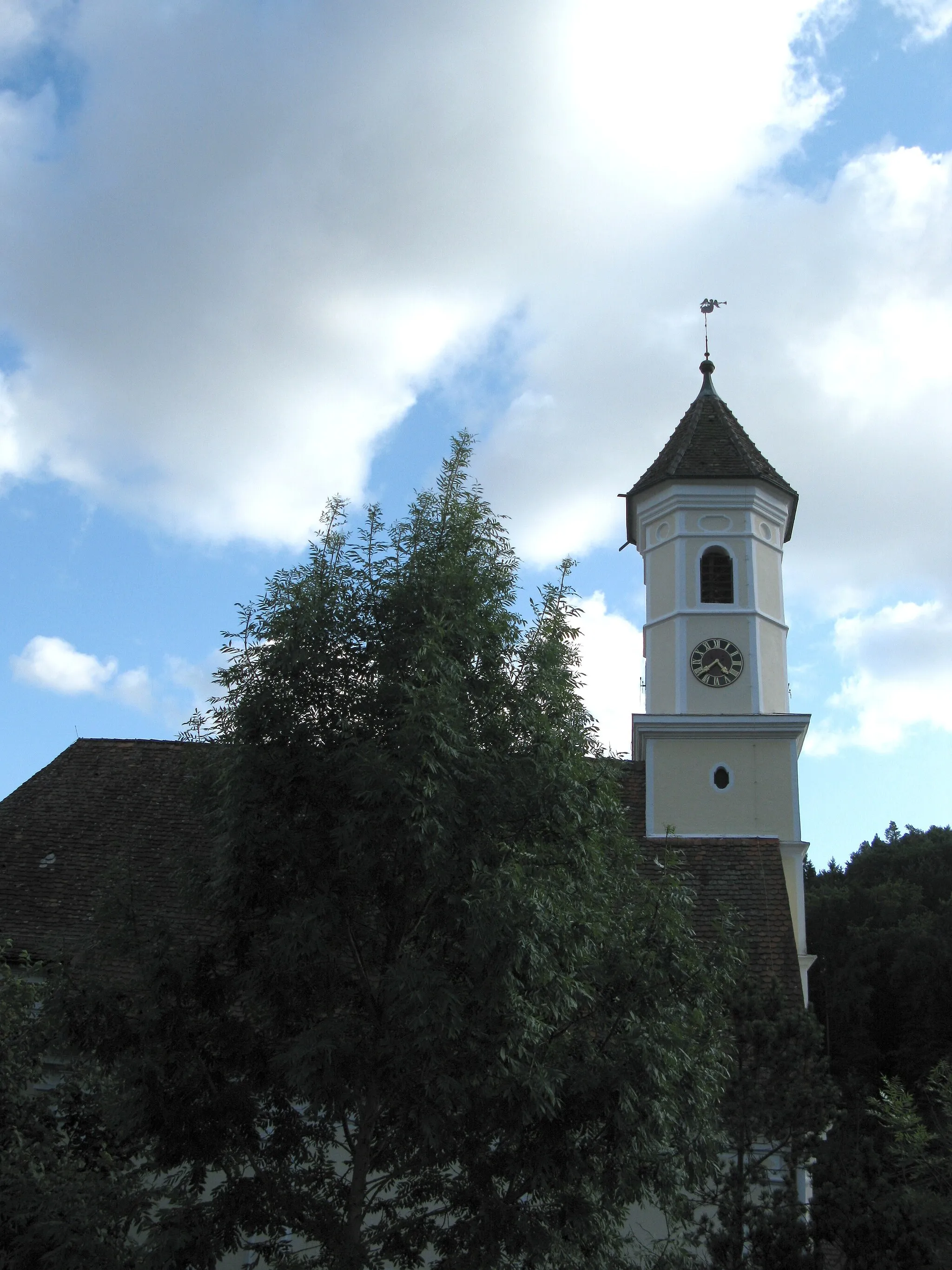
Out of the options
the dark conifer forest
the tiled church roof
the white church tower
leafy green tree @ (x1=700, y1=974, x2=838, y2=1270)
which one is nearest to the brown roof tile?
the tiled church roof

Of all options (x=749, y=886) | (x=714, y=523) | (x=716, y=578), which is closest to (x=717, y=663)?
(x=716, y=578)

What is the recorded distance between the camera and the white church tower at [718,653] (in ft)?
69.4

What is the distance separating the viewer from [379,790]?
918 centimetres

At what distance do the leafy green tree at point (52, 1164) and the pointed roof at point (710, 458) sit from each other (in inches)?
559

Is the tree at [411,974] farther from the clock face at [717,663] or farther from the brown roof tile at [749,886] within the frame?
the clock face at [717,663]

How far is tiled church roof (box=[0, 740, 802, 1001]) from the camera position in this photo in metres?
18.1

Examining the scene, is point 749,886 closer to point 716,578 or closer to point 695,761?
point 695,761

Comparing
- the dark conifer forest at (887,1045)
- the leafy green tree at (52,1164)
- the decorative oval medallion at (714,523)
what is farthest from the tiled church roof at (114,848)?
the decorative oval medallion at (714,523)

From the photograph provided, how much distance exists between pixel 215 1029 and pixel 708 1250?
18.1 feet

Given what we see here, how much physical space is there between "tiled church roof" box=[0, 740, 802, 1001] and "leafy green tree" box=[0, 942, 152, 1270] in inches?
88.5

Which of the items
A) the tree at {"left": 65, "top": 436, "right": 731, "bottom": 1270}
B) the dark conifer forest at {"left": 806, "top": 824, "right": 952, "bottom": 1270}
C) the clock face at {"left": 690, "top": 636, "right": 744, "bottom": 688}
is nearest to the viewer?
the tree at {"left": 65, "top": 436, "right": 731, "bottom": 1270}

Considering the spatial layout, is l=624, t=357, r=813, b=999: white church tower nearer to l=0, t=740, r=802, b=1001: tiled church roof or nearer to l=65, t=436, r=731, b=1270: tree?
l=0, t=740, r=802, b=1001: tiled church roof

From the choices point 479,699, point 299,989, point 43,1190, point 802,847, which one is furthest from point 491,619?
point 802,847

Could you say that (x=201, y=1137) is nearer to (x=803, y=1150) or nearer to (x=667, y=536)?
(x=803, y=1150)
